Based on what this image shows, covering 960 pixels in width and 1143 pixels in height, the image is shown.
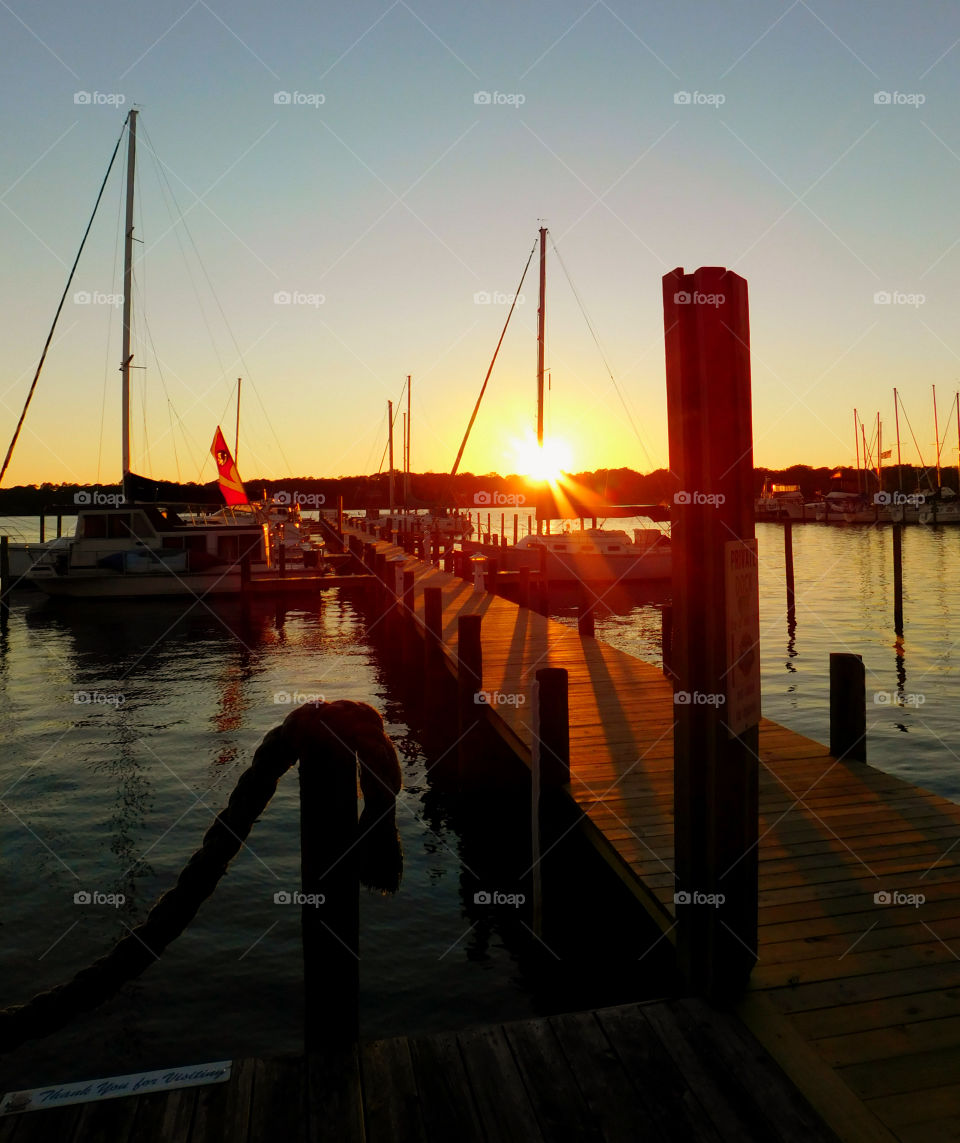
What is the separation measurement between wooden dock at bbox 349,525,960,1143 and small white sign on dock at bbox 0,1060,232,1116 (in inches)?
84.2

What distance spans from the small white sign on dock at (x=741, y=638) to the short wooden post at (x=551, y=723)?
270cm

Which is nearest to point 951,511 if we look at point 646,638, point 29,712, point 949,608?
point 949,608

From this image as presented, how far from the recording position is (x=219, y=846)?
3.51m

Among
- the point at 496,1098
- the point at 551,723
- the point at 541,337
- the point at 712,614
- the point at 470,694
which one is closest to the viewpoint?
the point at 496,1098

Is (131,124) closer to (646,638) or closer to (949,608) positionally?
(646,638)

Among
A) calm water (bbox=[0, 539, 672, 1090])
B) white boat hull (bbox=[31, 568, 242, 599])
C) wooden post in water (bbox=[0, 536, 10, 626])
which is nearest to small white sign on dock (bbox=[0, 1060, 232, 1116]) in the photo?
calm water (bbox=[0, 539, 672, 1090])

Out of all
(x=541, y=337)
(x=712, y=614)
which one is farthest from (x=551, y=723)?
(x=541, y=337)

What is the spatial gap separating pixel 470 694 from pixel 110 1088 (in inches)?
285

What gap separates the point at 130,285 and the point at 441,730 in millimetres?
20351

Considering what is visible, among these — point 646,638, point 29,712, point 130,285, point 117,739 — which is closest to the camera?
point 117,739

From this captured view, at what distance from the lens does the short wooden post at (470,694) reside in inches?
407

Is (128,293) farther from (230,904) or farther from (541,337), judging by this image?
(230,904)

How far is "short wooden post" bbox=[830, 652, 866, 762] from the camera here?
7219mm

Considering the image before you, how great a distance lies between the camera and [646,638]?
2427 centimetres
